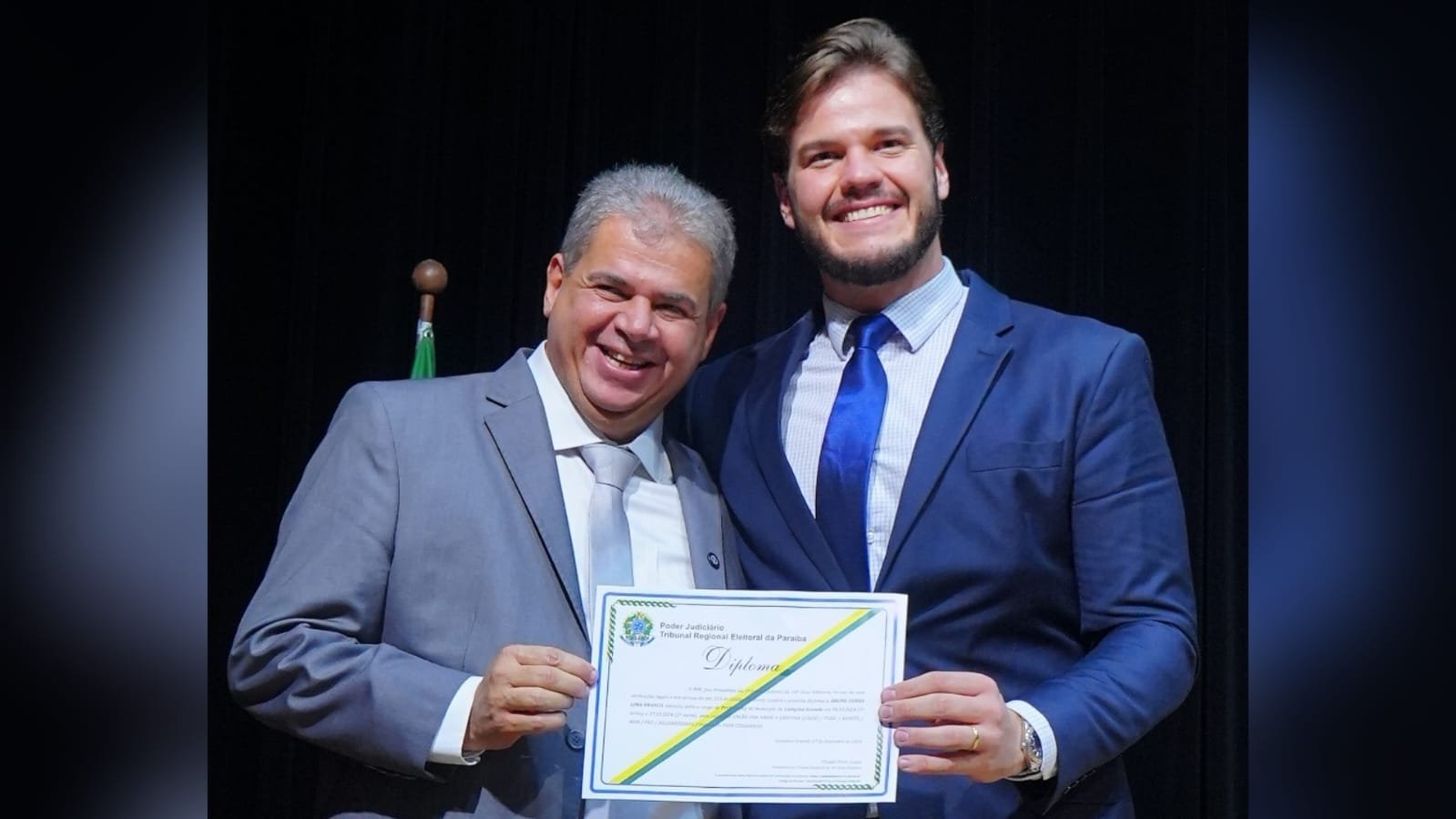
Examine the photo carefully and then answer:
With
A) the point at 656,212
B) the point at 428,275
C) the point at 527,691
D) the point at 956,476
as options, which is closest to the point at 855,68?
the point at 656,212

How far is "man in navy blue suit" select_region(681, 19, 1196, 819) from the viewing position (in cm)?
232

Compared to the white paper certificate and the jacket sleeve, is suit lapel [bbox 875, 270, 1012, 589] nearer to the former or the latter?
the white paper certificate

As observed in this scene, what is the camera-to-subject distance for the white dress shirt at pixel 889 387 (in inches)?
96.4

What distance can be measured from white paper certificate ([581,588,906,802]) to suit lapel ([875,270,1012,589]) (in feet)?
0.95

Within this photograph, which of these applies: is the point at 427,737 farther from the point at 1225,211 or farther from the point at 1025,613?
the point at 1225,211

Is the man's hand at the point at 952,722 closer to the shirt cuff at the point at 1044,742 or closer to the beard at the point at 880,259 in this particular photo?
the shirt cuff at the point at 1044,742

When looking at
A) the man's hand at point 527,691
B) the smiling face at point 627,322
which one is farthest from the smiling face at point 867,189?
the man's hand at point 527,691

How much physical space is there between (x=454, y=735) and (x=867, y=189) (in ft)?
3.59

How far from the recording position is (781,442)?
2.55 metres

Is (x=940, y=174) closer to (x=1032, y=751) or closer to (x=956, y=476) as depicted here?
(x=956, y=476)

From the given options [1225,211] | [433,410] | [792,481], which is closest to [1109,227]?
[1225,211]

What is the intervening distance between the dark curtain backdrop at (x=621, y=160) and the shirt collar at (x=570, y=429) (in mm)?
1028

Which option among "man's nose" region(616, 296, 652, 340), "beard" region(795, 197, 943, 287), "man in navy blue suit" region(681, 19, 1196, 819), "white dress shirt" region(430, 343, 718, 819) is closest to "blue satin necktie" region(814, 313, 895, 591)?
"man in navy blue suit" region(681, 19, 1196, 819)

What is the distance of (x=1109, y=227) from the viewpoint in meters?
3.30
